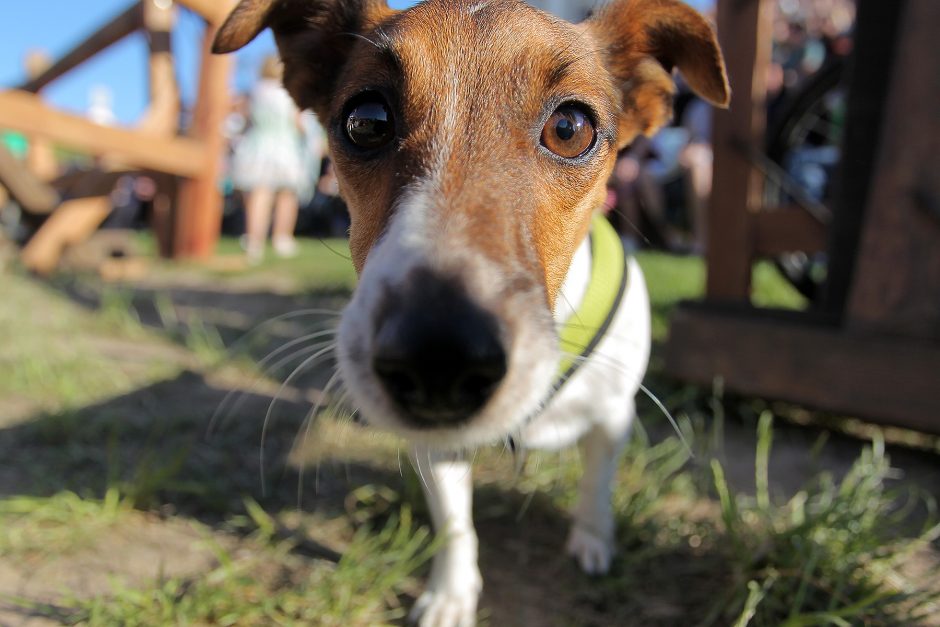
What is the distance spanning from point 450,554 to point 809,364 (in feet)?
5.29

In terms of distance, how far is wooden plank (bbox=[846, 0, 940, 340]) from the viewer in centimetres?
220

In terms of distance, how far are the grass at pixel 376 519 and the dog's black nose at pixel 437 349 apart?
84 centimetres

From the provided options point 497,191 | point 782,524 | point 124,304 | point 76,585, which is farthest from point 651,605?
point 124,304

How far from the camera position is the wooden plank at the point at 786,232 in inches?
125

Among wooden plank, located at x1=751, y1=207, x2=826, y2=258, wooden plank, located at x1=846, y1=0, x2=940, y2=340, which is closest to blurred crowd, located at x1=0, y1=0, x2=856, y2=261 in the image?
wooden plank, located at x1=751, y1=207, x2=826, y2=258

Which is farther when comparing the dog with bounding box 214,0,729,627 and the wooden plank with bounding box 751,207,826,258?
the wooden plank with bounding box 751,207,826,258

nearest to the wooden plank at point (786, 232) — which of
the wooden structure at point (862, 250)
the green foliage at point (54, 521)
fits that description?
the wooden structure at point (862, 250)

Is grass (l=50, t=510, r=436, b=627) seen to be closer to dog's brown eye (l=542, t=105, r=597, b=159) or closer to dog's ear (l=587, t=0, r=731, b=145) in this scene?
dog's brown eye (l=542, t=105, r=597, b=159)

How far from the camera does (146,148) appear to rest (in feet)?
18.0

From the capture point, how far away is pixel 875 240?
2346 millimetres

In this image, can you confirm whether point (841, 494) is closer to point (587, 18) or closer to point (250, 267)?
point (587, 18)

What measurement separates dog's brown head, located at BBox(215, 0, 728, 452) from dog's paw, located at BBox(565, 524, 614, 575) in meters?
0.82

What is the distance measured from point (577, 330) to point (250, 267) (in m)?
5.63

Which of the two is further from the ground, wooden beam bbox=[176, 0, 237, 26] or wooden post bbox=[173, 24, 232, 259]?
wooden beam bbox=[176, 0, 237, 26]
